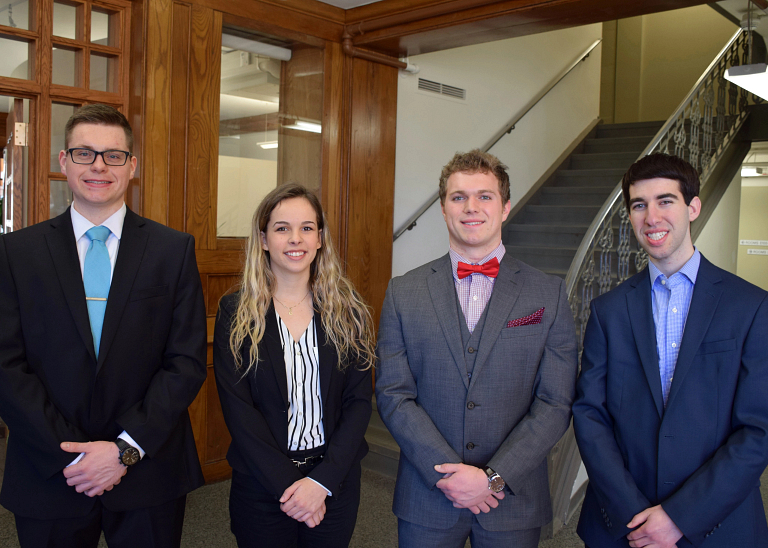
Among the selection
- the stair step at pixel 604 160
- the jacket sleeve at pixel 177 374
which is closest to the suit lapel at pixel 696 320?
the jacket sleeve at pixel 177 374

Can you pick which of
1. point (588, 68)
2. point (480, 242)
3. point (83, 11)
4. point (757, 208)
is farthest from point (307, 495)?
point (757, 208)

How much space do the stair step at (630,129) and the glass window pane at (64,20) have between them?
6.19m

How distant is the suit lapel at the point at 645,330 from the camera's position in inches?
70.7

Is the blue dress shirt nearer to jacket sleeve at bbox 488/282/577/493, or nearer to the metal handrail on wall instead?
jacket sleeve at bbox 488/282/577/493

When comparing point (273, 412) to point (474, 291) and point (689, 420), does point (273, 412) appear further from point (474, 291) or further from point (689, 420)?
point (689, 420)

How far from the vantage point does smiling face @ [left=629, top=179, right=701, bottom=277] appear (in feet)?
5.99

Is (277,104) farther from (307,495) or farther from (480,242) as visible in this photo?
(307,495)

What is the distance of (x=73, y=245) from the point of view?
6.46 ft

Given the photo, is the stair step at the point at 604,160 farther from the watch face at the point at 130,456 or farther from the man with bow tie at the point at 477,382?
the watch face at the point at 130,456

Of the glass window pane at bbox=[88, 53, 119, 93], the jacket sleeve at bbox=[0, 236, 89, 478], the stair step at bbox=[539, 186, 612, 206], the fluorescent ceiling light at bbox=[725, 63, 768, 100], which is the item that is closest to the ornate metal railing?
the fluorescent ceiling light at bbox=[725, 63, 768, 100]

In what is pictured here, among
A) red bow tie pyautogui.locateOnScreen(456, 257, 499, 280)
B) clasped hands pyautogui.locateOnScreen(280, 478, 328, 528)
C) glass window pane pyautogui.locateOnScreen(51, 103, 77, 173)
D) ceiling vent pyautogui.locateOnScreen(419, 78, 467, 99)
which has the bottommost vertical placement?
clasped hands pyautogui.locateOnScreen(280, 478, 328, 528)

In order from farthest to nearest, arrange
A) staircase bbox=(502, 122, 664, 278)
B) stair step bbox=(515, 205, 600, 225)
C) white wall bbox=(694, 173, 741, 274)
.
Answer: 1. stair step bbox=(515, 205, 600, 225)
2. staircase bbox=(502, 122, 664, 278)
3. white wall bbox=(694, 173, 741, 274)

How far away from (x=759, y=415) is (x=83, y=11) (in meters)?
3.68

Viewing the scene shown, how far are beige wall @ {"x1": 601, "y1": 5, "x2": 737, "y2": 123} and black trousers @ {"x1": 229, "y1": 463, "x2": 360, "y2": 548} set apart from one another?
8918 millimetres
